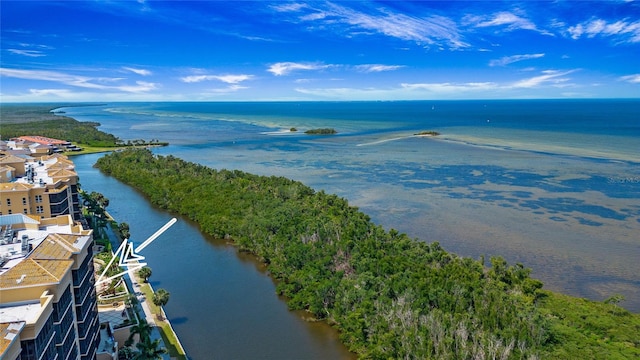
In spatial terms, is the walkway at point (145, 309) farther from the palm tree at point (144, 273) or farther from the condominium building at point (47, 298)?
the condominium building at point (47, 298)

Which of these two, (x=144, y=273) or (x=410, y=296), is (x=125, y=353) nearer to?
(x=144, y=273)

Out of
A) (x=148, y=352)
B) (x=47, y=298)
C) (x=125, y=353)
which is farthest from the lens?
(x=125, y=353)

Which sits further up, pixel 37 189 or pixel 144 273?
pixel 37 189

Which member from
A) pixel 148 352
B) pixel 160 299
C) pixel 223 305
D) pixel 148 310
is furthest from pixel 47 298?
pixel 223 305

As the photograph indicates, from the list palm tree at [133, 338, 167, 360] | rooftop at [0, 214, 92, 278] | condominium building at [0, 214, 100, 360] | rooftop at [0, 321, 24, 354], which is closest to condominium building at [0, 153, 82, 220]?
rooftop at [0, 214, 92, 278]

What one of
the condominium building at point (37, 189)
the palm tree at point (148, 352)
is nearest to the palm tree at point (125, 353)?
the palm tree at point (148, 352)

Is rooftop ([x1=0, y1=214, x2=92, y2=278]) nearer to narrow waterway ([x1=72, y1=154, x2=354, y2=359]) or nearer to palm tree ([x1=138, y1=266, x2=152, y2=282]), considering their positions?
palm tree ([x1=138, y1=266, x2=152, y2=282])
